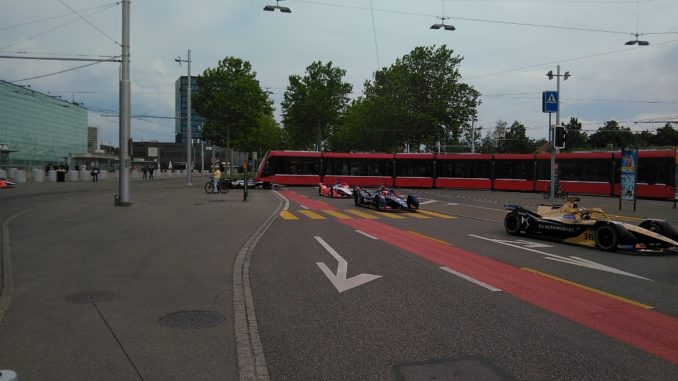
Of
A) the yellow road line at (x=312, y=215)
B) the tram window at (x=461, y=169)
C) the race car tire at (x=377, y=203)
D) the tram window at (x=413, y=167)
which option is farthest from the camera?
the tram window at (x=413, y=167)

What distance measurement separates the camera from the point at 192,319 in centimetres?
568

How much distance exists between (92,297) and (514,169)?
3991 cm

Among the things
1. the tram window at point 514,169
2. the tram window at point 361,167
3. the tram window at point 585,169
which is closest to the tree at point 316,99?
the tram window at point 361,167

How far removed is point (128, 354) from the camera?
15.0 feet

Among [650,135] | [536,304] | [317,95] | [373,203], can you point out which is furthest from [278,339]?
[650,135]

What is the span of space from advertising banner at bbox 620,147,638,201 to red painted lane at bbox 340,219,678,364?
1446 centimetres

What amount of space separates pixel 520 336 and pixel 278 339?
2.41m

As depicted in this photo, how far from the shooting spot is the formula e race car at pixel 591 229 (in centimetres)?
1084

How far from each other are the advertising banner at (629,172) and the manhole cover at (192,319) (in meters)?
20.5

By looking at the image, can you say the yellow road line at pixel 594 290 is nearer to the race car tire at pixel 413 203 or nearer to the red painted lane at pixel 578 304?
the red painted lane at pixel 578 304

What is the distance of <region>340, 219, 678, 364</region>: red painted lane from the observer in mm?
5164

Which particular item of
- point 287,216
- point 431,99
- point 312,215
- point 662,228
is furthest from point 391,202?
point 431,99

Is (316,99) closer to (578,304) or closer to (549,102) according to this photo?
(549,102)

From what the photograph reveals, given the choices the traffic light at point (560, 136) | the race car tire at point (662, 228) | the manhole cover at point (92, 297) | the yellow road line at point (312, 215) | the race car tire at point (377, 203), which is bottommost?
the yellow road line at point (312, 215)
